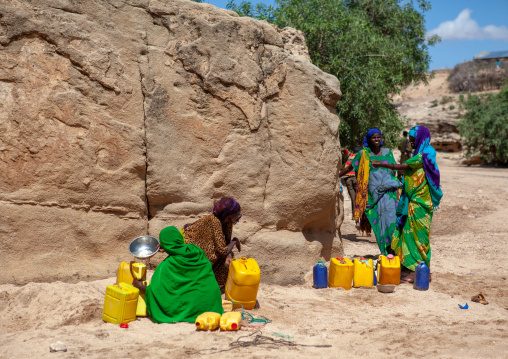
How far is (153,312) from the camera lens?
3652mm

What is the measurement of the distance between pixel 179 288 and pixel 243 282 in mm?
571

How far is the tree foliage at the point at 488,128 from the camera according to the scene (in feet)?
57.8

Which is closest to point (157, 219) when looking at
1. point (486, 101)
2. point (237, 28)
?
point (237, 28)

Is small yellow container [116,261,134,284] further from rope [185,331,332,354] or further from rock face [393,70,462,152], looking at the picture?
rock face [393,70,462,152]

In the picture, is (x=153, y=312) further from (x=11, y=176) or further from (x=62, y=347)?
(x=11, y=176)

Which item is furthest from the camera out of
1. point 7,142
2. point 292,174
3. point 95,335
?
point 292,174

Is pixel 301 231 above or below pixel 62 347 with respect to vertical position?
above

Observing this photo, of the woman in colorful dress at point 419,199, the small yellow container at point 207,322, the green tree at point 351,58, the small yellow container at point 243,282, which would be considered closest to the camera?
the small yellow container at point 207,322

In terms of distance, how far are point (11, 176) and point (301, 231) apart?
2.84m

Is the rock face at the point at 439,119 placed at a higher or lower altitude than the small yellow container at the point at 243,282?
higher

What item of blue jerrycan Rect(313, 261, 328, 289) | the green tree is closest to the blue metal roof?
the green tree

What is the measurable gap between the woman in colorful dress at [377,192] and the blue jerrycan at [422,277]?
1.92ft

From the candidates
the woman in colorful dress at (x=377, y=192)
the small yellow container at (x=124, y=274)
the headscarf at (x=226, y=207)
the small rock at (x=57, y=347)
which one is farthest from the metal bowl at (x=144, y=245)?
the woman in colorful dress at (x=377, y=192)

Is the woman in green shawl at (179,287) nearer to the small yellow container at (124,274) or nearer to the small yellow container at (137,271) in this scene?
the small yellow container at (137,271)
